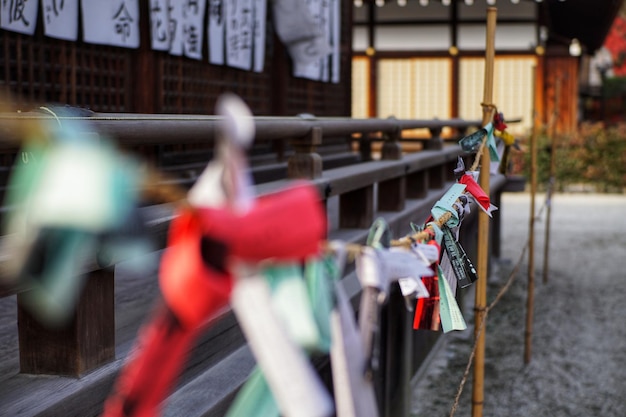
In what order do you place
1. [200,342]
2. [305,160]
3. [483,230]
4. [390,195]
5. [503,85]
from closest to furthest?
1. [200,342]
2. [483,230]
3. [305,160]
4. [390,195]
5. [503,85]

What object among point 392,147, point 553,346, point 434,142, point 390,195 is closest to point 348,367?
point 390,195

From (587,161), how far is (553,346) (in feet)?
43.3

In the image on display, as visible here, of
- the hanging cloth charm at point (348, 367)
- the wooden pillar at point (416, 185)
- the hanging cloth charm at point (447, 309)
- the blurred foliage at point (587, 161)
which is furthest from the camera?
the blurred foliage at point (587, 161)

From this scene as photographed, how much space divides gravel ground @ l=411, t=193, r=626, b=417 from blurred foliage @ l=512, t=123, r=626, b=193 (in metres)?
7.01

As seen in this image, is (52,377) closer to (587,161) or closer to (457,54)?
(457,54)

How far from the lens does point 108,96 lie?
5.83m

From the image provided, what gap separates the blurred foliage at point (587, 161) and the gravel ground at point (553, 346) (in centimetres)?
701

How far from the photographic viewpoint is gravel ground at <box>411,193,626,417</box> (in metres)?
5.73

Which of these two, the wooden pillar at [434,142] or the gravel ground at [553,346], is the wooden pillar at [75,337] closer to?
the gravel ground at [553,346]

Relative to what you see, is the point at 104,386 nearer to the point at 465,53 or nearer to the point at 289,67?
the point at 289,67

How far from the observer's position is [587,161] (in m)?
19.6

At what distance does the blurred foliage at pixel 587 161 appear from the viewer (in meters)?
19.5

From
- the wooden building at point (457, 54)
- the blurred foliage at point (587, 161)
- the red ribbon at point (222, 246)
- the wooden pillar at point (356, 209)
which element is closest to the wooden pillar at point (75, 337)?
the red ribbon at point (222, 246)

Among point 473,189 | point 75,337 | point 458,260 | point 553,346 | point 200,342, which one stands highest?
point 473,189
